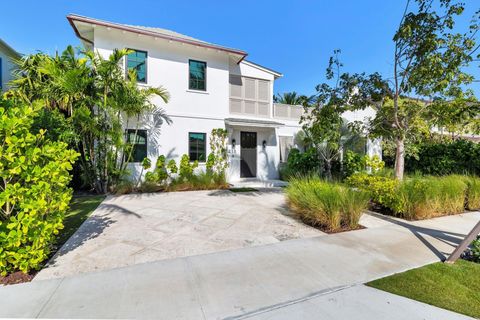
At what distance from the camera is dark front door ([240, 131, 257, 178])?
1323cm

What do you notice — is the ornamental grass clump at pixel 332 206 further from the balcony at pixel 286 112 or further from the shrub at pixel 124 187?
the balcony at pixel 286 112

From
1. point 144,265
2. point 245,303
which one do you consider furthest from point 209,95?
point 245,303

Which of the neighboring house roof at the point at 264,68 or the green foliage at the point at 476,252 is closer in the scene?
the green foliage at the point at 476,252

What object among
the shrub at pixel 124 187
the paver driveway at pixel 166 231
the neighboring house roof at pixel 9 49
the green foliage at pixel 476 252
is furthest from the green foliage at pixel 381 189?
the neighboring house roof at pixel 9 49

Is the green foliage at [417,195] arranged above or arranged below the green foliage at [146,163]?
below

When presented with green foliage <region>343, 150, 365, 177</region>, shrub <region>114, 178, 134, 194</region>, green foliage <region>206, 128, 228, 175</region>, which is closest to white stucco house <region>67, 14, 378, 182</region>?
green foliage <region>206, 128, 228, 175</region>

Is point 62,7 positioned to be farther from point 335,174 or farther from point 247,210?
point 335,174

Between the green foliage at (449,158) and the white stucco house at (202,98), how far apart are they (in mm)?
7476

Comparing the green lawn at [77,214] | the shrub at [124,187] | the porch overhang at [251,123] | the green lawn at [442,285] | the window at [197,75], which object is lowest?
the green lawn at [442,285]

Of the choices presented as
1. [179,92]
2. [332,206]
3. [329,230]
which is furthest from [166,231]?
[179,92]

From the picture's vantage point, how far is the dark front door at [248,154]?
521 inches

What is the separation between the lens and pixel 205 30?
14961 mm

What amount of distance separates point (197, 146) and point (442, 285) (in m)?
10.2

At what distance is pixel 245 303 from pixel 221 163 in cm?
946
